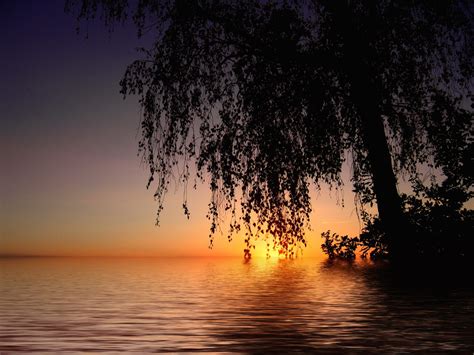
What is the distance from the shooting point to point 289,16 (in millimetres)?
10289

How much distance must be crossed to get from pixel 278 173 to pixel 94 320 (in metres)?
4.14

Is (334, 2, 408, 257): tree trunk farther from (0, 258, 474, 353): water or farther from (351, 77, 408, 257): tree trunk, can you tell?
(0, 258, 474, 353): water

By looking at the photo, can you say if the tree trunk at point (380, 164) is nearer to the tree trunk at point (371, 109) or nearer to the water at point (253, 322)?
the tree trunk at point (371, 109)

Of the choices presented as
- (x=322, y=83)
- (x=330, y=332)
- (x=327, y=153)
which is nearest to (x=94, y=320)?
(x=330, y=332)

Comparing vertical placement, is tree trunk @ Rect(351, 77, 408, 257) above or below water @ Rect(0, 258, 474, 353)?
above

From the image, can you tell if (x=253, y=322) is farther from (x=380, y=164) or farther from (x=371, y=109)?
(x=371, y=109)

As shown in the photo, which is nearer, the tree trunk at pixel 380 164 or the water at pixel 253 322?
the water at pixel 253 322

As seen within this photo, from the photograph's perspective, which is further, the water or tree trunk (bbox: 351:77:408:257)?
tree trunk (bbox: 351:77:408:257)

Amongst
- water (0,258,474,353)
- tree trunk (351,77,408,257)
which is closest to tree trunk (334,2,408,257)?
tree trunk (351,77,408,257)

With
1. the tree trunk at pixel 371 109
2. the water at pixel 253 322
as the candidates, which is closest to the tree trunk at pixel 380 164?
the tree trunk at pixel 371 109

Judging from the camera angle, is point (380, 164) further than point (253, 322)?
Yes

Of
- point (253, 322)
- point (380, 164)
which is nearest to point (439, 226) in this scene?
point (380, 164)

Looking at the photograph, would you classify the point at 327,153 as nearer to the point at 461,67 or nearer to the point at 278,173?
the point at 278,173

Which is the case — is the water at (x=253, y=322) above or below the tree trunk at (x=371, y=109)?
below
